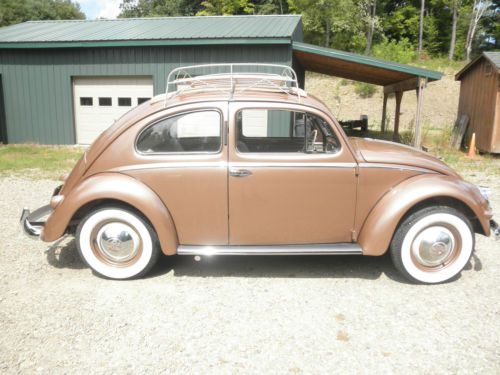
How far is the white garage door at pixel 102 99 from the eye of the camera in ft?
46.4

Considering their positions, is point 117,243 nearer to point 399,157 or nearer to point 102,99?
point 399,157

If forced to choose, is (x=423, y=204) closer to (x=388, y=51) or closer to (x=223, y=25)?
(x=223, y=25)

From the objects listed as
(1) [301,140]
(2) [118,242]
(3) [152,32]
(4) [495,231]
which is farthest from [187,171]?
(3) [152,32]

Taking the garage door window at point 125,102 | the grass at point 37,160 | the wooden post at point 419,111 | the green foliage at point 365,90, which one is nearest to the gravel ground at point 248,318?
the grass at point 37,160

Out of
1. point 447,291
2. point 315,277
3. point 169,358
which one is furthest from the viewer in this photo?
point 315,277

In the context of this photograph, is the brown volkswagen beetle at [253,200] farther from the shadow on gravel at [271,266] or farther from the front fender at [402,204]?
the shadow on gravel at [271,266]

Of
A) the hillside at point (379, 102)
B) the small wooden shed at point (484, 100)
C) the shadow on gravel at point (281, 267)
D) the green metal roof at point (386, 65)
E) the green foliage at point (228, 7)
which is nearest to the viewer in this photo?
the shadow on gravel at point (281, 267)

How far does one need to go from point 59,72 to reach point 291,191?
1268 centimetres

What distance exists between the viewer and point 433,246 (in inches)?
163

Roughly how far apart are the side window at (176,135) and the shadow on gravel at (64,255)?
5.11 ft

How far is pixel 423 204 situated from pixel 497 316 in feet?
3.74

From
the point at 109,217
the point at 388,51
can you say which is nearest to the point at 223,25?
the point at 109,217

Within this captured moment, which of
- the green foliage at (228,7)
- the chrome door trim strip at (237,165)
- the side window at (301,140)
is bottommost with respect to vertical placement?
the chrome door trim strip at (237,165)

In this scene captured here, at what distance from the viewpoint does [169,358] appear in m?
3.04
